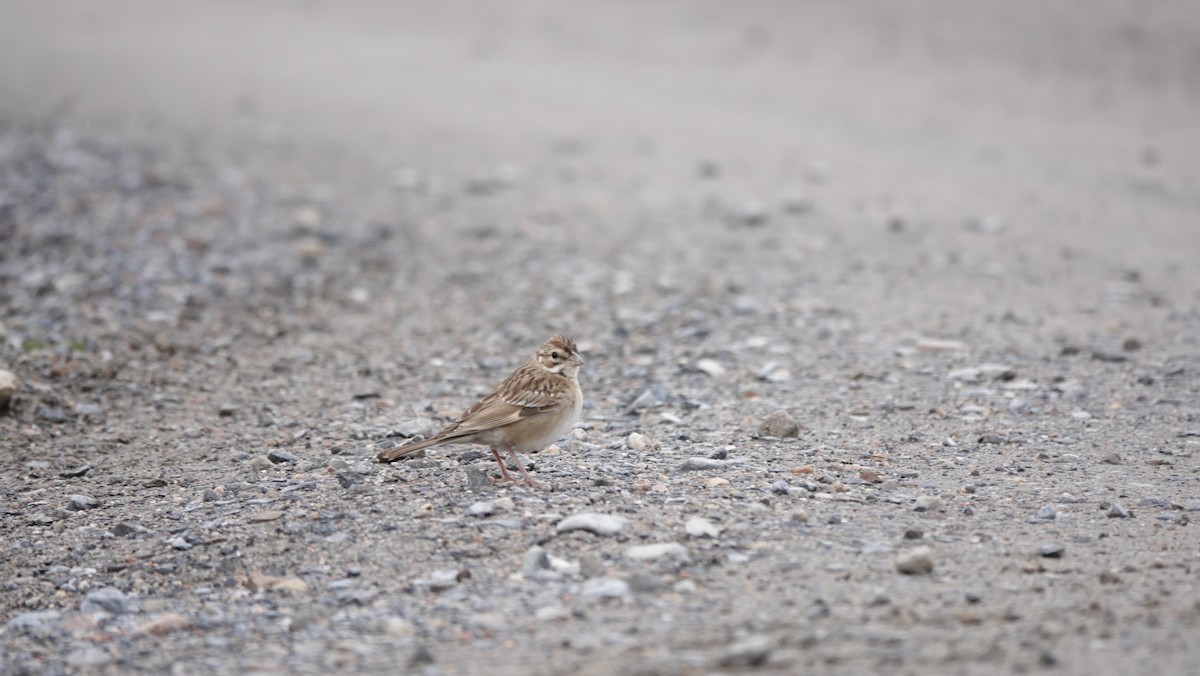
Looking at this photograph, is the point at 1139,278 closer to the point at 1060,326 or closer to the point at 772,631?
the point at 1060,326

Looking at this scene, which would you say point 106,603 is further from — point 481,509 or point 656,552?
Result: point 656,552

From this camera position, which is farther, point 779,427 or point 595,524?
point 779,427

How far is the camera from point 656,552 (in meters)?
5.94

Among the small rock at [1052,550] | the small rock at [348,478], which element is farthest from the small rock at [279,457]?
the small rock at [1052,550]

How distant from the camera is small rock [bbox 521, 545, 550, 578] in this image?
231 inches

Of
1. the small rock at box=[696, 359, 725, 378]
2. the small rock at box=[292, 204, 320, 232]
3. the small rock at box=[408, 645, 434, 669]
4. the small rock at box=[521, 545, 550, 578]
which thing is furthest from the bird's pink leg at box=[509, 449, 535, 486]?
the small rock at box=[292, 204, 320, 232]

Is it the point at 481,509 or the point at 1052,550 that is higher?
the point at 1052,550

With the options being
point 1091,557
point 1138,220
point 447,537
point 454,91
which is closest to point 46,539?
point 447,537

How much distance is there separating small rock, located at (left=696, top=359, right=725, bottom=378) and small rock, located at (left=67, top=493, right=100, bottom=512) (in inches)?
177

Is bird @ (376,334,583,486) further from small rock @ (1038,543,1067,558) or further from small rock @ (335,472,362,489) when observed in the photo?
small rock @ (1038,543,1067,558)

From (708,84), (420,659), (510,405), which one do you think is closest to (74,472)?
(510,405)

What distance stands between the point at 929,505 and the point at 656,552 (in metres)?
1.65

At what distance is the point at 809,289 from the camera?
38.1 ft

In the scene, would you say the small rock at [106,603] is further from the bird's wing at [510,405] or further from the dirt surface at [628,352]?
the bird's wing at [510,405]
